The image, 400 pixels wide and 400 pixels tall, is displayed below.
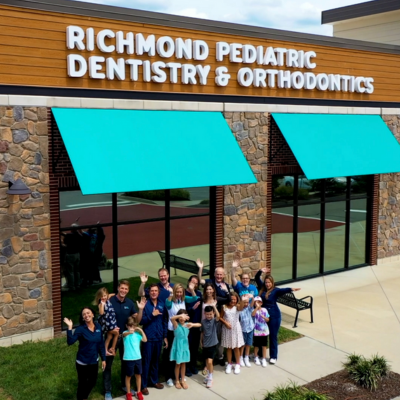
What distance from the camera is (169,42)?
12.2m

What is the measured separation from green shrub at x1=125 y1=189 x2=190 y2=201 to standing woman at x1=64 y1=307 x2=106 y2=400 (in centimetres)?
465

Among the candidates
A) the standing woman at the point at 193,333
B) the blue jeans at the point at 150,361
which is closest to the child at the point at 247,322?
the standing woman at the point at 193,333

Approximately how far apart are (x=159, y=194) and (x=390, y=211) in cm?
870

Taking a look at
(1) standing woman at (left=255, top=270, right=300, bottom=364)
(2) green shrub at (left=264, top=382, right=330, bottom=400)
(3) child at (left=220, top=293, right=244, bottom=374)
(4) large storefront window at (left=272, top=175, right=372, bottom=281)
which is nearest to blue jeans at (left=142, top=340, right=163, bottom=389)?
(3) child at (left=220, top=293, right=244, bottom=374)

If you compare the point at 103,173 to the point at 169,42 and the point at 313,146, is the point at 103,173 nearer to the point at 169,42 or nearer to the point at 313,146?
the point at 169,42

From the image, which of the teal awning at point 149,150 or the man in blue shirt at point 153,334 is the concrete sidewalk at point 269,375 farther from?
the teal awning at point 149,150

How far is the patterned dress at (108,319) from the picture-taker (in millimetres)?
8438

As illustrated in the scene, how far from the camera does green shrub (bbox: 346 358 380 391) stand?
Result: 9.06m

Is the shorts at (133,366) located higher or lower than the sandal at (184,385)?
higher

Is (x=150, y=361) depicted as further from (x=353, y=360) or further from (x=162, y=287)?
(x=353, y=360)

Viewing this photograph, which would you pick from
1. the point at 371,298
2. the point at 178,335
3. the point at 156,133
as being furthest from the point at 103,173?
the point at 371,298

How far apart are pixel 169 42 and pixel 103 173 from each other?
367 cm

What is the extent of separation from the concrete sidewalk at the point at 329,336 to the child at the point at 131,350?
44cm

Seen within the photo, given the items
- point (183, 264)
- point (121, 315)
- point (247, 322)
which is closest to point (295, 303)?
point (247, 322)
